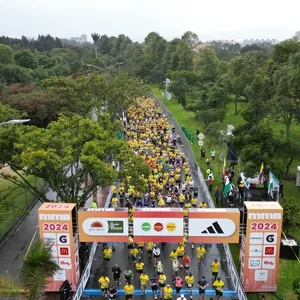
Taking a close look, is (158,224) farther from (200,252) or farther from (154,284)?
(200,252)

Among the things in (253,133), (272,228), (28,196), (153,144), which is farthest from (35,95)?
(272,228)

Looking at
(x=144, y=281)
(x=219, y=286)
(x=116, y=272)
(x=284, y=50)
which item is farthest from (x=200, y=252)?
(x=284, y=50)

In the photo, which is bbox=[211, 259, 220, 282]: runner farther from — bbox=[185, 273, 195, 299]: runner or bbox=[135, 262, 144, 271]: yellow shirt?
bbox=[135, 262, 144, 271]: yellow shirt

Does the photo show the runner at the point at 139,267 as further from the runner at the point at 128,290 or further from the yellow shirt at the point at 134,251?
the runner at the point at 128,290

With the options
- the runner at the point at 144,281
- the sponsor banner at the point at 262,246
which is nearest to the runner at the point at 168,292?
the runner at the point at 144,281

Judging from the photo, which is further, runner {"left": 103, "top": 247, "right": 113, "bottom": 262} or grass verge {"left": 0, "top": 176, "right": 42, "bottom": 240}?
grass verge {"left": 0, "top": 176, "right": 42, "bottom": 240}

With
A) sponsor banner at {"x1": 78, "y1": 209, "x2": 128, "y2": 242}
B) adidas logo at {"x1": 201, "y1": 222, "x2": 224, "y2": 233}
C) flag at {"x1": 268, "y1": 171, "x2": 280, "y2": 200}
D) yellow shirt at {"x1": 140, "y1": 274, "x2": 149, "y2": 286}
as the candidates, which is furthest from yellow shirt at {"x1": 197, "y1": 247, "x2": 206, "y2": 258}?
flag at {"x1": 268, "y1": 171, "x2": 280, "y2": 200}

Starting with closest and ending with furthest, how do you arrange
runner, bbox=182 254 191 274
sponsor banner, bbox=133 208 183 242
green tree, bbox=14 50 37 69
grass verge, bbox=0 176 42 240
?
1. sponsor banner, bbox=133 208 183 242
2. runner, bbox=182 254 191 274
3. grass verge, bbox=0 176 42 240
4. green tree, bbox=14 50 37 69
